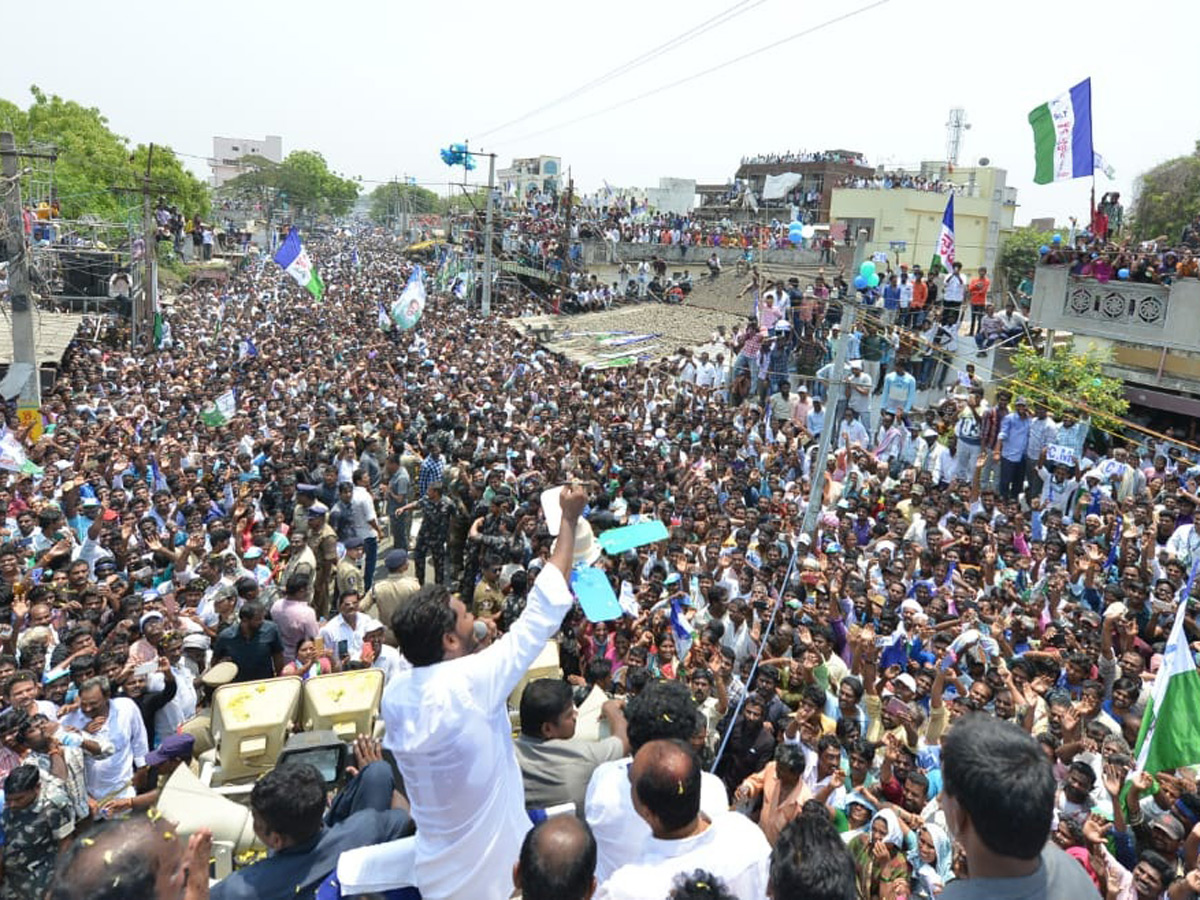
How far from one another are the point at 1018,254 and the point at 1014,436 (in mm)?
37098

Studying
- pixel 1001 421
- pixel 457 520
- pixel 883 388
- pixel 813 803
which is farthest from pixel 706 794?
pixel 883 388

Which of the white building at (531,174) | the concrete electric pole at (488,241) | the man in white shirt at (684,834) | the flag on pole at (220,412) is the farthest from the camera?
the white building at (531,174)

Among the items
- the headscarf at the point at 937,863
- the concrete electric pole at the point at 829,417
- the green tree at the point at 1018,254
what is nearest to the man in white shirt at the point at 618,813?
the headscarf at the point at 937,863

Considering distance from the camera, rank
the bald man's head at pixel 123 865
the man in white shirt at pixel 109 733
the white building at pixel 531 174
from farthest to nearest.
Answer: the white building at pixel 531 174 < the man in white shirt at pixel 109 733 < the bald man's head at pixel 123 865

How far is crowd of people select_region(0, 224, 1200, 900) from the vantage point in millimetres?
2270

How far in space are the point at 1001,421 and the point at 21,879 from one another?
32.8ft

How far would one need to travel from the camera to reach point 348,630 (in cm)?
574

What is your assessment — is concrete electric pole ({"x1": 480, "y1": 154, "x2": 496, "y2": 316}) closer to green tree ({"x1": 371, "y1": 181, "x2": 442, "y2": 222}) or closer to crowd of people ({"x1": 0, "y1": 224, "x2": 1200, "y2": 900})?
crowd of people ({"x1": 0, "y1": 224, "x2": 1200, "y2": 900})

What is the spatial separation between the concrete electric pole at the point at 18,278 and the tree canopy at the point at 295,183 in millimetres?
82904

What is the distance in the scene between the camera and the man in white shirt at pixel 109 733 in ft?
13.8

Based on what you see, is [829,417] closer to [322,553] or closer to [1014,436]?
[1014,436]

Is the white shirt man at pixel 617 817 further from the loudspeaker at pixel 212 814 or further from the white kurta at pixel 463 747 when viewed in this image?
the loudspeaker at pixel 212 814

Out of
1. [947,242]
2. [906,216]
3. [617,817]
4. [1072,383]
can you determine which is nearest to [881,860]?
[617,817]

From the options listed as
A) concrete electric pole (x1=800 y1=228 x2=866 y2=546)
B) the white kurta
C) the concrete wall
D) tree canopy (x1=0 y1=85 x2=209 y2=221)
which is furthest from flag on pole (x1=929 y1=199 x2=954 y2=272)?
tree canopy (x1=0 y1=85 x2=209 y2=221)
